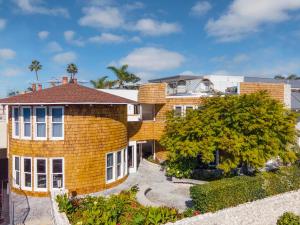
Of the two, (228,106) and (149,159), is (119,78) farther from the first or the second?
(228,106)

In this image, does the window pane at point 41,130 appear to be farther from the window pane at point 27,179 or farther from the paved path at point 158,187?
the paved path at point 158,187

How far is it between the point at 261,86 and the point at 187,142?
463 inches

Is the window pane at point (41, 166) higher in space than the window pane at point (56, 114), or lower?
lower

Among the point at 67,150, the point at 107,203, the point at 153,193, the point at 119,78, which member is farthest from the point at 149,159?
the point at 119,78

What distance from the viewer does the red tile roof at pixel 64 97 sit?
19.1 metres

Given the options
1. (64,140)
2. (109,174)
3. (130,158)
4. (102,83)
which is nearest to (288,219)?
(109,174)

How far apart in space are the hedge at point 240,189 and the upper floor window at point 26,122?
11.6 meters

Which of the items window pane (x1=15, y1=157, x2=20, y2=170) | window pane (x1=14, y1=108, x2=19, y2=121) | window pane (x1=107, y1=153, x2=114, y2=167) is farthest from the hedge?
window pane (x1=14, y1=108, x2=19, y2=121)

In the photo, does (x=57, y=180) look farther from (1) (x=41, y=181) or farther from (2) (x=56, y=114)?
(2) (x=56, y=114)

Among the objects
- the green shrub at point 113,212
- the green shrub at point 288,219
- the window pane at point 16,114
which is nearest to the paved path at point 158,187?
the green shrub at point 113,212

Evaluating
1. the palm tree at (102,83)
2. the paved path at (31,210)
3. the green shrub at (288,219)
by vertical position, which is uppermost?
the palm tree at (102,83)

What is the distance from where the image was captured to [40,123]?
65.5 feet

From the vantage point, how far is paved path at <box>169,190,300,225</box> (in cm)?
1527

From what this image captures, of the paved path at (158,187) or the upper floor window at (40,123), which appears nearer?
the paved path at (158,187)
